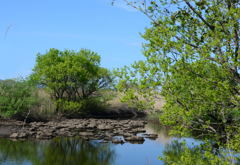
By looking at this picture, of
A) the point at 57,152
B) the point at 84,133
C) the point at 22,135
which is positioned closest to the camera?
the point at 57,152

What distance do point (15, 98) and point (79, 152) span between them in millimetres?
9222

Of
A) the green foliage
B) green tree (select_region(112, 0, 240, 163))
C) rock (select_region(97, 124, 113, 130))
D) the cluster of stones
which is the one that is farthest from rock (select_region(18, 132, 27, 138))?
green tree (select_region(112, 0, 240, 163))

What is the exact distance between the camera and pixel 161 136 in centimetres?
1659

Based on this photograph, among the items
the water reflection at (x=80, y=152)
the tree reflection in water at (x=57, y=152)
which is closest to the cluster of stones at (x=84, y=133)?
the water reflection at (x=80, y=152)

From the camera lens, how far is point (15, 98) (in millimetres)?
18922

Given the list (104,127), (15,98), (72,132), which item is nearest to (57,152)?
(72,132)

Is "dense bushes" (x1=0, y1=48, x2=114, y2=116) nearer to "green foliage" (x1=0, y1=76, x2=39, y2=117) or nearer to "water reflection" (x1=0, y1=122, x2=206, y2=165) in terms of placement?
"green foliage" (x1=0, y1=76, x2=39, y2=117)

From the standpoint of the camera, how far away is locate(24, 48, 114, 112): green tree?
23.9 metres

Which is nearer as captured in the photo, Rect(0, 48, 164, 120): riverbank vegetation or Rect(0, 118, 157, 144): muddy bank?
Rect(0, 118, 157, 144): muddy bank

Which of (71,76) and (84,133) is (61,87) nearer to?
(71,76)

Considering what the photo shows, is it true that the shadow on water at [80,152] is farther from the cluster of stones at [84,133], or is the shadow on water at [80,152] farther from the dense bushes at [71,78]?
the dense bushes at [71,78]

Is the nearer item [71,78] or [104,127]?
[104,127]

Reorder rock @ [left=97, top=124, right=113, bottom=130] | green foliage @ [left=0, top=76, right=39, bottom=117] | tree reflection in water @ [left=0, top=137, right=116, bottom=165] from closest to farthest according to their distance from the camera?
1. tree reflection in water @ [left=0, top=137, right=116, bottom=165]
2. green foliage @ [left=0, top=76, right=39, bottom=117]
3. rock @ [left=97, top=124, right=113, bottom=130]

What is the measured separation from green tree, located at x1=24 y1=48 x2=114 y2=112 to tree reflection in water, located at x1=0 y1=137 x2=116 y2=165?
1009 centimetres
